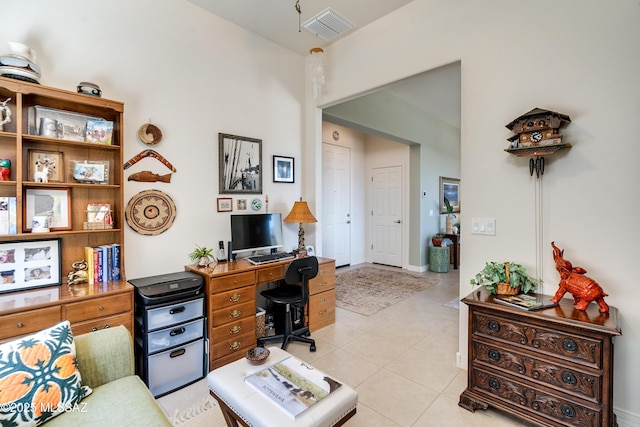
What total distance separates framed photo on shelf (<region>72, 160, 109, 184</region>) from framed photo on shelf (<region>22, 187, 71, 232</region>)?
14 centimetres

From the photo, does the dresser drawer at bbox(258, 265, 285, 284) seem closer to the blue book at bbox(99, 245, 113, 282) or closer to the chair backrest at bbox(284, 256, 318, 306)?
the chair backrest at bbox(284, 256, 318, 306)

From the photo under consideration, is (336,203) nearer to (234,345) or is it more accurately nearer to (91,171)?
(234,345)

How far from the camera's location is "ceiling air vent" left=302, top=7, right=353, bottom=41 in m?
2.69

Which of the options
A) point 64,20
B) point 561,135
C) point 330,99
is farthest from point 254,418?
point 330,99

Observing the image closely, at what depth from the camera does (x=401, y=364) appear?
2547 millimetres

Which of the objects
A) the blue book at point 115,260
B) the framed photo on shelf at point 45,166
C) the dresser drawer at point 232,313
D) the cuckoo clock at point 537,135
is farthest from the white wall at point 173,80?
the cuckoo clock at point 537,135

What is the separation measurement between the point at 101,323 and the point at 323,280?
77.9 inches

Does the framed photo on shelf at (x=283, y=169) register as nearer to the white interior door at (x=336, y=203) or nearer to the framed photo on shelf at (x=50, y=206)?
the framed photo on shelf at (x=50, y=206)

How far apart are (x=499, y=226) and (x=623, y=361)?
1047mm

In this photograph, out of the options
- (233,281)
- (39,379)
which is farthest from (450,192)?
(39,379)

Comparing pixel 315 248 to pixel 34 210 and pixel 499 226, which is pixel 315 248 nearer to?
pixel 499 226

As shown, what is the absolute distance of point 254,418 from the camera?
1281 millimetres

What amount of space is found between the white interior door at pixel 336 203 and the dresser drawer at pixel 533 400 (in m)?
3.98

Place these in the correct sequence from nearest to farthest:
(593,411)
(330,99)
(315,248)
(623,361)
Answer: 1. (593,411)
2. (623,361)
3. (330,99)
4. (315,248)
